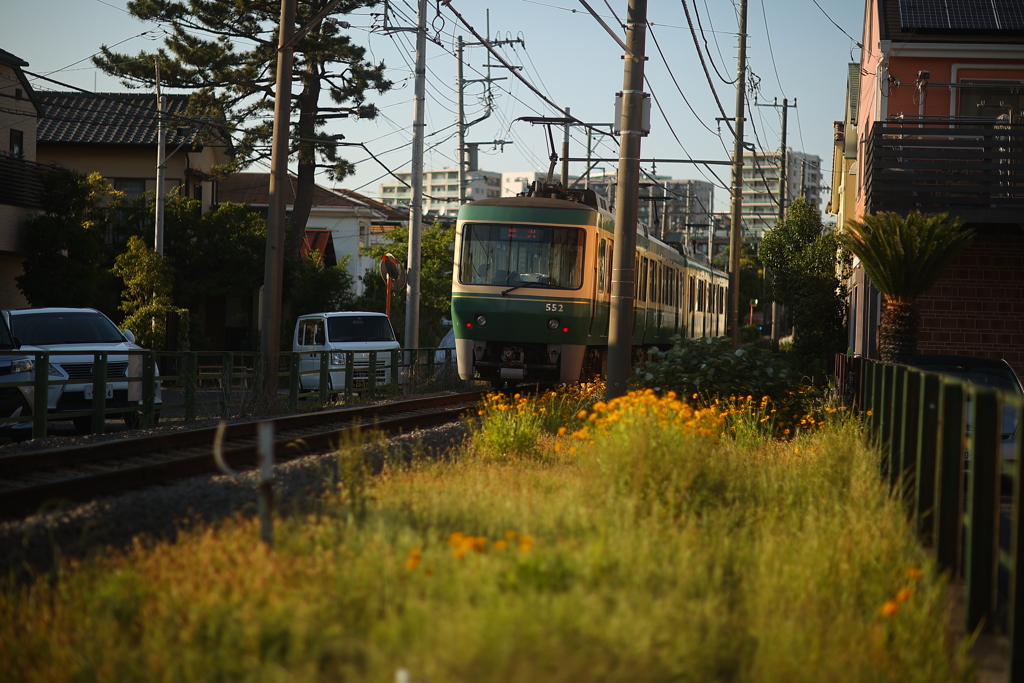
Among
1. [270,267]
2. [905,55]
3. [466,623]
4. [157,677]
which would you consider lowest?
[157,677]

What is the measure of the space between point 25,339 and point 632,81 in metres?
9.02

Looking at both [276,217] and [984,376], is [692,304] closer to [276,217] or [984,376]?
[276,217]

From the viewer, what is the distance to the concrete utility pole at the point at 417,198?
2353 centimetres

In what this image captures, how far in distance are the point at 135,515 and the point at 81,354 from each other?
6.31m

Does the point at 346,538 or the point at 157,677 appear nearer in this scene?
the point at 157,677

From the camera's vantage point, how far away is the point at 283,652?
12.5ft

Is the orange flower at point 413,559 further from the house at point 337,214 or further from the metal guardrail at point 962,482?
the house at point 337,214

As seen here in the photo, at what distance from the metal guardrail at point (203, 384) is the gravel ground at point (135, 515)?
3.96m

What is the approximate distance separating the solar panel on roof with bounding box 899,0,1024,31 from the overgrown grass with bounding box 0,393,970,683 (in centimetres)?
1312

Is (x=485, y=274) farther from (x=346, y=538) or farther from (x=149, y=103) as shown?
(x=149, y=103)

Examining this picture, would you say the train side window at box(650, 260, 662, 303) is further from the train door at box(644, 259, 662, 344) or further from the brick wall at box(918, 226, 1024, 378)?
the brick wall at box(918, 226, 1024, 378)

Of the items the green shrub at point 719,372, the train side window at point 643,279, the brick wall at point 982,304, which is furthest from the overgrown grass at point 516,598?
the train side window at point 643,279

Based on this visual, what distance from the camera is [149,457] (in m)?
10.6

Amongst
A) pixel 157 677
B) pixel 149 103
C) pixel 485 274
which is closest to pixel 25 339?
pixel 485 274
